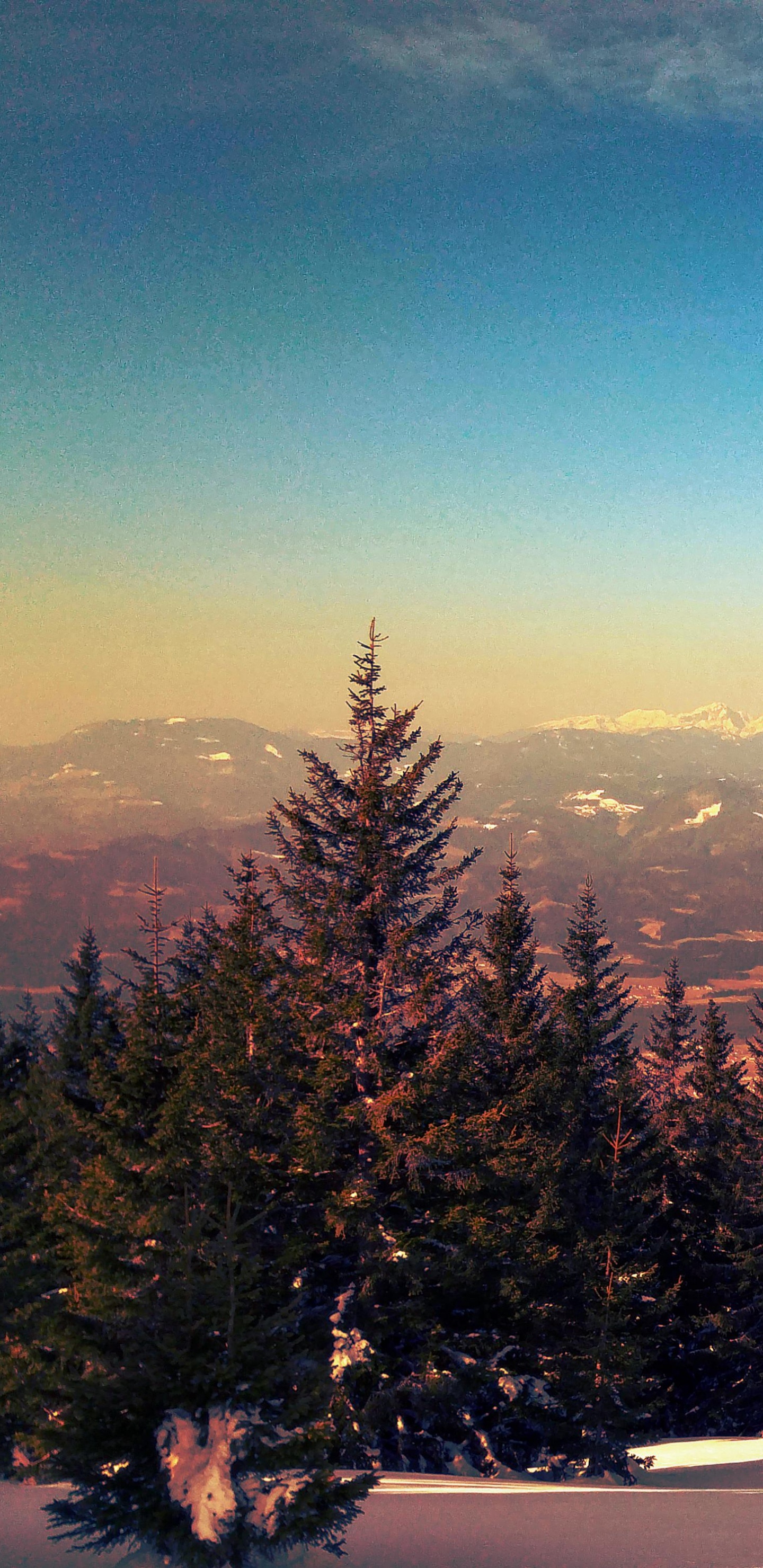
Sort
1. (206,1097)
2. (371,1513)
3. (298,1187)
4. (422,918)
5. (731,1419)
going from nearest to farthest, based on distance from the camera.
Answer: (371,1513), (206,1097), (298,1187), (422,918), (731,1419)

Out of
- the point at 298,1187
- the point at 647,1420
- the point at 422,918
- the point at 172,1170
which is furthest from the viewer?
the point at 647,1420

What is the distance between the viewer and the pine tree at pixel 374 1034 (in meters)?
20.4

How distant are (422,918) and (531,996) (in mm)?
5152

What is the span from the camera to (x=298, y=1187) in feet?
70.3

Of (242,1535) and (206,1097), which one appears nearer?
(242,1535)

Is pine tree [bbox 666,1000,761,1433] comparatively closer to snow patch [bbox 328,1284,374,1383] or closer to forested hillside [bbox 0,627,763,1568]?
forested hillside [bbox 0,627,763,1568]

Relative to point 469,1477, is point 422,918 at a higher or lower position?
higher

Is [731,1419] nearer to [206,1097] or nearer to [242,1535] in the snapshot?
[206,1097]

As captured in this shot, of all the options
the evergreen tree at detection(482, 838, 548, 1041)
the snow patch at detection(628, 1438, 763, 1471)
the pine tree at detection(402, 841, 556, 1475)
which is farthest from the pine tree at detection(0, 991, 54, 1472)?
the snow patch at detection(628, 1438, 763, 1471)

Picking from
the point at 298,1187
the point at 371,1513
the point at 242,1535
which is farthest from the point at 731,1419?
the point at 242,1535

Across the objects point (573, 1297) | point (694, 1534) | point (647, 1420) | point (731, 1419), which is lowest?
point (731, 1419)

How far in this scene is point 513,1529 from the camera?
49.6 ft

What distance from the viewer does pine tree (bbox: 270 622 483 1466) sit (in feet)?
66.9

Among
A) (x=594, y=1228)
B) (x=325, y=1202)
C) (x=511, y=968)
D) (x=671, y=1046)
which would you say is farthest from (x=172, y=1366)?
(x=671, y=1046)
